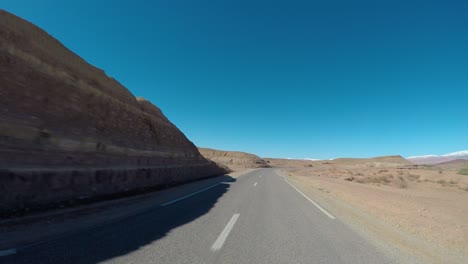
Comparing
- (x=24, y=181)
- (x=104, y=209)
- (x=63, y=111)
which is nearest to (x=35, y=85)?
(x=63, y=111)

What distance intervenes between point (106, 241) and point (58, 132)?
716cm

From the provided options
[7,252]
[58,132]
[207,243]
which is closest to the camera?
[7,252]

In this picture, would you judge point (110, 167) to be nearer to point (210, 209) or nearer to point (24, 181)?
point (24, 181)

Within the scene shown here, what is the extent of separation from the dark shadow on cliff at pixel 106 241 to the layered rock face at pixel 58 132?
3630 mm

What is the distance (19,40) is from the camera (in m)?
11.0

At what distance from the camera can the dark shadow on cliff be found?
4066 mm

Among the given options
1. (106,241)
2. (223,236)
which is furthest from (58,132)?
(223,236)

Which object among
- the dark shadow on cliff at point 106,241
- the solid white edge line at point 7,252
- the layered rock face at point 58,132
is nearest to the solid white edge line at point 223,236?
the dark shadow on cliff at point 106,241

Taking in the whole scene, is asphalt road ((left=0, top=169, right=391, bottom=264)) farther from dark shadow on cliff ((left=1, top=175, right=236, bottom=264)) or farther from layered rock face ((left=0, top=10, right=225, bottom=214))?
layered rock face ((left=0, top=10, right=225, bottom=214))

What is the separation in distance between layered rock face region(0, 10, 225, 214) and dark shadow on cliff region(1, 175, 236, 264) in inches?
143

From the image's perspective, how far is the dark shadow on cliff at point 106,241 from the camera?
160 inches

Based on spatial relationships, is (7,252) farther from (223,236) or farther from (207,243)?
(223,236)

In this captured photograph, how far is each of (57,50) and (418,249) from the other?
19452 millimetres

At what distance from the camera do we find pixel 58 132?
10.0 metres
